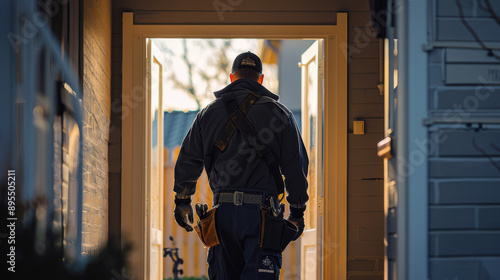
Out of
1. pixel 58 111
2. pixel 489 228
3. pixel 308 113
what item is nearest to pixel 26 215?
pixel 489 228

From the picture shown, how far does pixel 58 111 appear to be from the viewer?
3482 mm

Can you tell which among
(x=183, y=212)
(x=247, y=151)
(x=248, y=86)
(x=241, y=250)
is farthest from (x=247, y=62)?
(x=241, y=250)

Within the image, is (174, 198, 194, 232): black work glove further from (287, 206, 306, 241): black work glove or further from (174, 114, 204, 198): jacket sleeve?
(287, 206, 306, 241): black work glove

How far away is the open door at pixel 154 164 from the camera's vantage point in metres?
5.41

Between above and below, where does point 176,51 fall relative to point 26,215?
above

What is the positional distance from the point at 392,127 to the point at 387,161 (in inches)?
5.9

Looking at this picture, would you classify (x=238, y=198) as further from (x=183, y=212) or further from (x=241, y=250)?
(x=183, y=212)

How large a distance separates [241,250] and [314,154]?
2.29 m

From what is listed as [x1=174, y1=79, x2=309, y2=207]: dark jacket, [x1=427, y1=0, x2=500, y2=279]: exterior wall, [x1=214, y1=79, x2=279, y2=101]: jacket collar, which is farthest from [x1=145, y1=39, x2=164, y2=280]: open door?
[x1=427, y1=0, x2=500, y2=279]: exterior wall

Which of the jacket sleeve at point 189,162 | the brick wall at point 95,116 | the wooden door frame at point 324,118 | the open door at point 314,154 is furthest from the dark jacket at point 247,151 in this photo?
the open door at point 314,154

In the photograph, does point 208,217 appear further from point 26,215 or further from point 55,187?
point 26,215

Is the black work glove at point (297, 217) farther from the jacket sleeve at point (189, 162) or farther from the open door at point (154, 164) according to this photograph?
the open door at point (154, 164)

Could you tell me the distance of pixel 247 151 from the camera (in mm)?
3400

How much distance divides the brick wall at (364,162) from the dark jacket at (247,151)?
1.81 m
